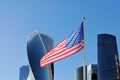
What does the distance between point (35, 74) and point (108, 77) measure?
4214cm

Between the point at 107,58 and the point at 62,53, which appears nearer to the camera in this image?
the point at 62,53

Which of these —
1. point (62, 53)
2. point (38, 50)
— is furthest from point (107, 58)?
point (62, 53)

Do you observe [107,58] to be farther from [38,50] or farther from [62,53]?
[62,53]

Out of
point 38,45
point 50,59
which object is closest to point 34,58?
point 38,45

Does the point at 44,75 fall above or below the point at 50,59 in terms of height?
above

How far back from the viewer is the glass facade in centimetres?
17275

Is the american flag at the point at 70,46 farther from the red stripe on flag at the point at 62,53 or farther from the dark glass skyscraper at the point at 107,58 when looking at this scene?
the dark glass skyscraper at the point at 107,58

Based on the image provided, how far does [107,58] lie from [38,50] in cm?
4211

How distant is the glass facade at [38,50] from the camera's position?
567 ft

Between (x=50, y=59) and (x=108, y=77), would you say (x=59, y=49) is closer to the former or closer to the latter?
(x=50, y=59)

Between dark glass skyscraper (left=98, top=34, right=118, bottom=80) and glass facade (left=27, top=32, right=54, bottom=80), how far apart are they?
3230 cm

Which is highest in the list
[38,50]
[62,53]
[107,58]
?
[107,58]

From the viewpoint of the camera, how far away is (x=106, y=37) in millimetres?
199000

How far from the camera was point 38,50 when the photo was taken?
17538 cm
